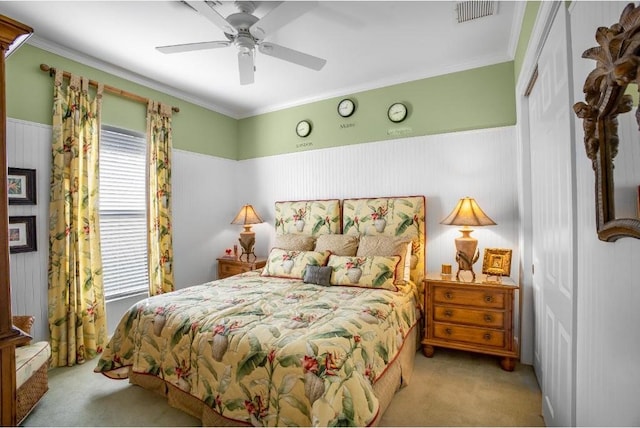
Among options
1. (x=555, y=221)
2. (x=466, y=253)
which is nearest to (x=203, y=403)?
(x=555, y=221)

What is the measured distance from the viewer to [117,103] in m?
3.25

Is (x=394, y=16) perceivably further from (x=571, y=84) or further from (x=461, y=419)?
(x=461, y=419)

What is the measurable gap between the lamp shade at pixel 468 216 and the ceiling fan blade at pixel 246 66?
84.7 inches

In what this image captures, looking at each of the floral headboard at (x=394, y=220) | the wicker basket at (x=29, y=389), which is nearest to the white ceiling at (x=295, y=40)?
the floral headboard at (x=394, y=220)

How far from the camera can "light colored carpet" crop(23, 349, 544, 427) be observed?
6.45 feet

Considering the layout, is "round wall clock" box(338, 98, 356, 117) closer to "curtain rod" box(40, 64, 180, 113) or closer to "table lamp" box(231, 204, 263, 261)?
"table lamp" box(231, 204, 263, 261)

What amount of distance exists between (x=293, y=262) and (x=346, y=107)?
200cm

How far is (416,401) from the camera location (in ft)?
7.07

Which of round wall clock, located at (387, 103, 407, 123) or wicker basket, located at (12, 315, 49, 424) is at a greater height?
round wall clock, located at (387, 103, 407, 123)

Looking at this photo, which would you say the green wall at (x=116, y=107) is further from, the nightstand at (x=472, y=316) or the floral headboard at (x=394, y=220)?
the nightstand at (x=472, y=316)

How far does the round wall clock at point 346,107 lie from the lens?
3.74 metres

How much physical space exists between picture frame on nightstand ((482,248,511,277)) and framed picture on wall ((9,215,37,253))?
3968mm

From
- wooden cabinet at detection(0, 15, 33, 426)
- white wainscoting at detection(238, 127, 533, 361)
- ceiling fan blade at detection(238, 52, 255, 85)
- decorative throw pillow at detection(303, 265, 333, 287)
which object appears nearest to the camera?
wooden cabinet at detection(0, 15, 33, 426)

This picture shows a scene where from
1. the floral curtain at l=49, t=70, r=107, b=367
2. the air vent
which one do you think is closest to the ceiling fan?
the air vent
